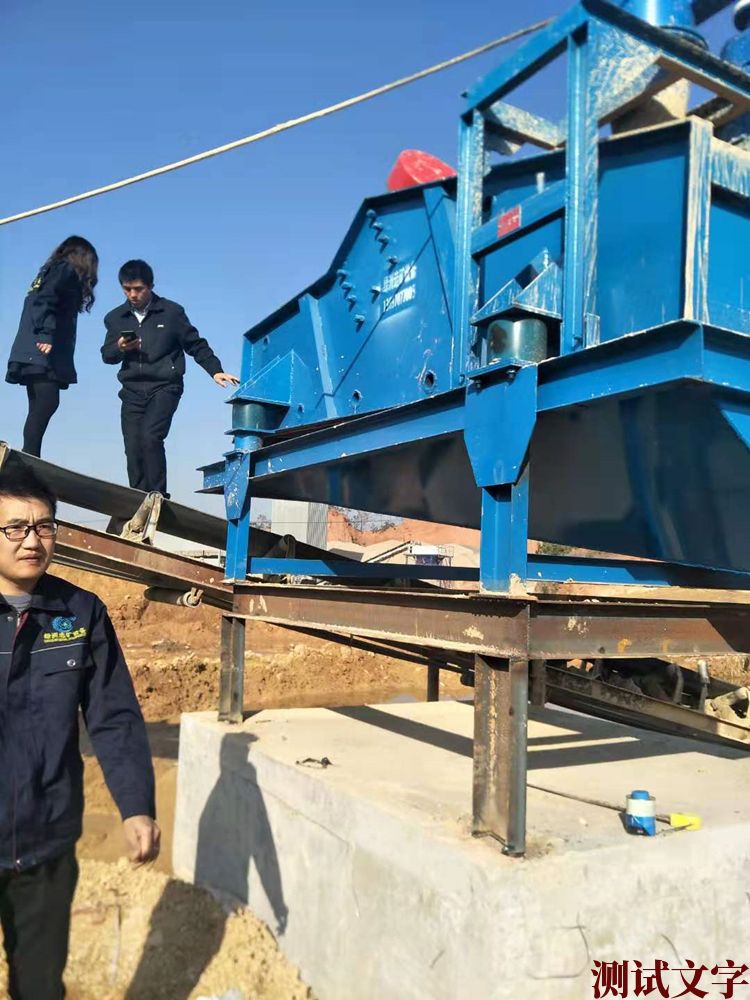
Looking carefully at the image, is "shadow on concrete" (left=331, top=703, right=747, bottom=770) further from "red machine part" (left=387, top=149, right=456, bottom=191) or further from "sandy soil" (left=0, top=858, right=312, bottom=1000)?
"red machine part" (left=387, top=149, right=456, bottom=191)

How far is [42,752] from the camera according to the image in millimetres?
2146

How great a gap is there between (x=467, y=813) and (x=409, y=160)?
3.35 metres

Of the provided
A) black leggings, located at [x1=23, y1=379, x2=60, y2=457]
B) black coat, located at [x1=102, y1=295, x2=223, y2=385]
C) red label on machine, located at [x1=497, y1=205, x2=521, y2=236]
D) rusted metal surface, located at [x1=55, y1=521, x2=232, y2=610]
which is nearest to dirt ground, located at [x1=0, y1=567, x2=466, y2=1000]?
rusted metal surface, located at [x1=55, y1=521, x2=232, y2=610]

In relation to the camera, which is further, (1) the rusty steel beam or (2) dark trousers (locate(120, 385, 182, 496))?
(2) dark trousers (locate(120, 385, 182, 496))

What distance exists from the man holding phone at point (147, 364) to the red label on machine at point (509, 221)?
2.64 metres

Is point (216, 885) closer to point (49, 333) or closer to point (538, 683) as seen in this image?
point (538, 683)

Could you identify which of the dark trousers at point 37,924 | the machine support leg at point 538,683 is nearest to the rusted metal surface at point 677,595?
the machine support leg at point 538,683

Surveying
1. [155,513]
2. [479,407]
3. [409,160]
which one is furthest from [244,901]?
[409,160]

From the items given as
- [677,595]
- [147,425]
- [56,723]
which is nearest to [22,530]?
[56,723]

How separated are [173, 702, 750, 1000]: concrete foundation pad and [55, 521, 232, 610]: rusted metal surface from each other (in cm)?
86

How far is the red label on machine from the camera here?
318 centimetres

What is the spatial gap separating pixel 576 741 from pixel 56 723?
11.4 feet

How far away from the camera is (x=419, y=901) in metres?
2.79

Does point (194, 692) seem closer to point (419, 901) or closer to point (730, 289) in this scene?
point (419, 901)
